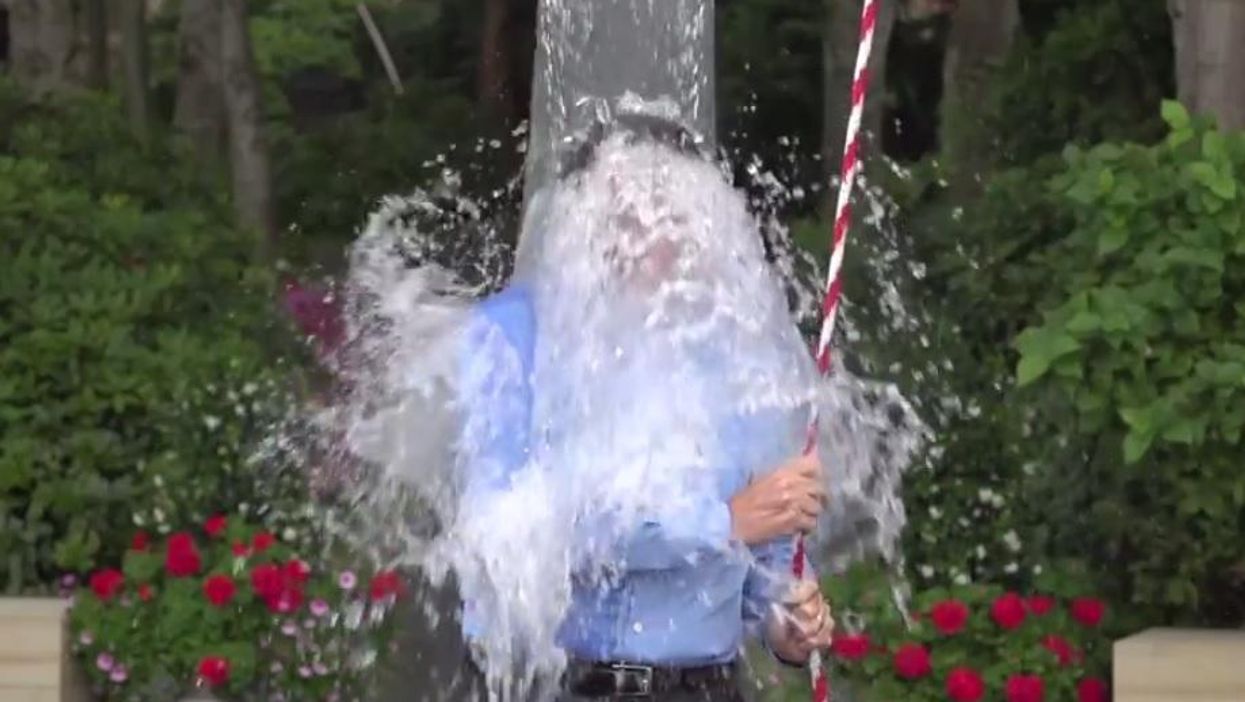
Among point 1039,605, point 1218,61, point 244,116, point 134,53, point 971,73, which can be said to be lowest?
point 1039,605

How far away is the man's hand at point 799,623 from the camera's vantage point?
12.7 feet

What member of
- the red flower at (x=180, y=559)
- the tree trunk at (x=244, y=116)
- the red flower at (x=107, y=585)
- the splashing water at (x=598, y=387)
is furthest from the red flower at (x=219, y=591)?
the tree trunk at (x=244, y=116)

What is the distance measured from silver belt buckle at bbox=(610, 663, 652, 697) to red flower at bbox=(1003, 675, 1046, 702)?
273 centimetres

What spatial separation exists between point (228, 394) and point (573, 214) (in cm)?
345

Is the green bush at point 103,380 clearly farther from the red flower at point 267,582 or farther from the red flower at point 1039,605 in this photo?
the red flower at point 1039,605

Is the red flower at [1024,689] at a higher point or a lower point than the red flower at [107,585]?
lower

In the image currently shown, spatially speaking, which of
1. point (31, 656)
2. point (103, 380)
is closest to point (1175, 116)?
point (103, 380)

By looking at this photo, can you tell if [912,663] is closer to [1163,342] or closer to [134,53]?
[1163,342]

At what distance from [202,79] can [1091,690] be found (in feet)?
27.4

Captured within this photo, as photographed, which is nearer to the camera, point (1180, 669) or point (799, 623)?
point (799, 623)

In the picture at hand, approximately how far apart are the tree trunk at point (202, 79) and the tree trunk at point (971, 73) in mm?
3788

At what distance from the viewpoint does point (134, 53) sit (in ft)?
49.2

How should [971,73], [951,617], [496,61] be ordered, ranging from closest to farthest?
1. [951,617]
2. [971,73]
3. [496,61]

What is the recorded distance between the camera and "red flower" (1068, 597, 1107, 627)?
21.4 feet
